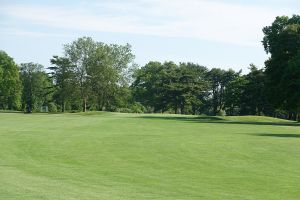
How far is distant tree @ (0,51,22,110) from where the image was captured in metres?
107

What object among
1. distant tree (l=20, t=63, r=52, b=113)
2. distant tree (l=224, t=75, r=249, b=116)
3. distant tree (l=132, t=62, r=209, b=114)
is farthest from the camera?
distant tree (l=20, t=63, r=52, b=113)

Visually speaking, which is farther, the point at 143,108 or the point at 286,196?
the point at 143,108

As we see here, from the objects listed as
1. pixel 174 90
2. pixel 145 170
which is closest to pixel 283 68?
pixel 145 170

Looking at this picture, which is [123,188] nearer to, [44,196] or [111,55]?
[44,196]

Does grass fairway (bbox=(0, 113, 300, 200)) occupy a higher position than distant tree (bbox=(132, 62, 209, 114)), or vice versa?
distant tree (bbox=(132, 62, 209, 114))

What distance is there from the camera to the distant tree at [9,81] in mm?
106875

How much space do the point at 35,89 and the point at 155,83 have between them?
3086 cm

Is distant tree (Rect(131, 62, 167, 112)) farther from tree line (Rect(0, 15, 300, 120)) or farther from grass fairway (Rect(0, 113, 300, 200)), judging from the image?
grass fairway (Rect(0, 113, 300, 200))

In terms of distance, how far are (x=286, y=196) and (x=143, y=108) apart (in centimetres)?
11331

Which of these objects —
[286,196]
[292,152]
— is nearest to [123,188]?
[286,196]

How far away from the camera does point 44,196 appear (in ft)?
34.7

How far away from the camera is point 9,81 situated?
107062 mm

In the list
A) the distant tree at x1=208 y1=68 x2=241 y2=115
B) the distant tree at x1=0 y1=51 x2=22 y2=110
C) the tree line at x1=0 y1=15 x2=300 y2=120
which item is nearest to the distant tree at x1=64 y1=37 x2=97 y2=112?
the tree line at x1=0 y1=15 x2=300 y2=120

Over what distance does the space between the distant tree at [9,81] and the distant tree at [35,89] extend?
12.2 m
